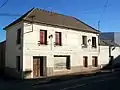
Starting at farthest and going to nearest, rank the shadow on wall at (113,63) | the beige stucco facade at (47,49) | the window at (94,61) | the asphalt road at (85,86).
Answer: the shadow on wall at (113,63) < the window at (94,61) < the beige stucco facade at (47,49) < the asphalt road at (85,86)

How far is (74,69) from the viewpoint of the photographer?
33.9 m

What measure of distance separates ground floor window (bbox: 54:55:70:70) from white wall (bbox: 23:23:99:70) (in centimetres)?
62

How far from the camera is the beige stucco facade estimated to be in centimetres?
2783

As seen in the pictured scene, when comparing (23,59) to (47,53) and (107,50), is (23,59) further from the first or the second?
(107,50)

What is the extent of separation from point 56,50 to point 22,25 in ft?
18.7

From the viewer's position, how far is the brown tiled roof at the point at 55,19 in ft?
96.9

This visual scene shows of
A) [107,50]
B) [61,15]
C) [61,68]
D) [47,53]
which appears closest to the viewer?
[47,53]

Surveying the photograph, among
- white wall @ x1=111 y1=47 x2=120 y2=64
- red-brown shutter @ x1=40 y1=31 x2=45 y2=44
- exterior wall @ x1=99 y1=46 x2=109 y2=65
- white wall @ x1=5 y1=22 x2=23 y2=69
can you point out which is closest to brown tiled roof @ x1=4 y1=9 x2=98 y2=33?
red-brown shutter @ x1=40 y1=31 x2=45 y2=44

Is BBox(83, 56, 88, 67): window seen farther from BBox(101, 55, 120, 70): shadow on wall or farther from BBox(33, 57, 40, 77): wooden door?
BBox(33, 57, 40, 77): wooden door

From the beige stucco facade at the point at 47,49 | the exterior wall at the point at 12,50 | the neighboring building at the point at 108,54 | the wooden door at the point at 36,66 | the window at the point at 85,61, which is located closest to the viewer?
the beige stucco facade at the point at 47,49

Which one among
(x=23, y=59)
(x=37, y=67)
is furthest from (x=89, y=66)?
(x=23, y=59)

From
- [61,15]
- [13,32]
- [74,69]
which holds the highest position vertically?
[61,15]

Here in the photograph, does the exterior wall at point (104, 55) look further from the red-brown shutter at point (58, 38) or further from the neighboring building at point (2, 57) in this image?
the neighboring building at point (2, 57)

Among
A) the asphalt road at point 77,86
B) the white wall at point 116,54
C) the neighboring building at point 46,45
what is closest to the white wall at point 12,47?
the neighboring building at point 46,45
